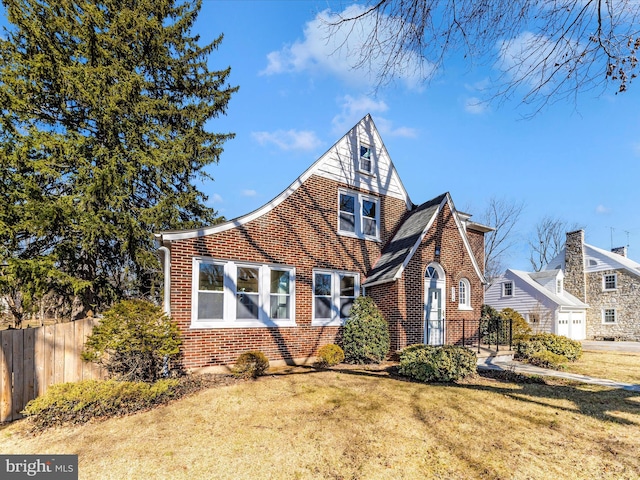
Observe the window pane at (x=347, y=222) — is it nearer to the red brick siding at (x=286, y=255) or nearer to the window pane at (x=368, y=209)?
the red brick siding at (x=286, y=255)

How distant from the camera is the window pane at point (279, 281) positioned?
1055 centimetres

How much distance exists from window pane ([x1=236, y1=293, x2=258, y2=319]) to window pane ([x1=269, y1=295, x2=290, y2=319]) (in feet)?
1.80

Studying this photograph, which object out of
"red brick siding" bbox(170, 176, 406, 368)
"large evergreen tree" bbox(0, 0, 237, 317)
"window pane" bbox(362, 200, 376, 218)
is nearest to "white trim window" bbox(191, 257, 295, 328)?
"red brick siding" bbox(170, 176, 406, 368)

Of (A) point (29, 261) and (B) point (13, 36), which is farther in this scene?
(B) point (13, 36)

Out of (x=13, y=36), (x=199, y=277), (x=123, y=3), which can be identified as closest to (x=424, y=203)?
(x=199, y=277)

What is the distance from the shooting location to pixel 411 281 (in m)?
11.5

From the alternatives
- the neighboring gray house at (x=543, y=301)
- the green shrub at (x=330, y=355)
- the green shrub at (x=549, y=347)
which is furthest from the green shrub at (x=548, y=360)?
the neighboring gray house at (x=543, y=301)

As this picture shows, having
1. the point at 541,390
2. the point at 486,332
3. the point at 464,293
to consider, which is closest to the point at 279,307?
the point at 541,390

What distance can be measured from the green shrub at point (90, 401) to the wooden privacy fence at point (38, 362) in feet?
2.48

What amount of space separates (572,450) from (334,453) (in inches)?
127

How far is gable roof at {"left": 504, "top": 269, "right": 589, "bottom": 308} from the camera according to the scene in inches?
992

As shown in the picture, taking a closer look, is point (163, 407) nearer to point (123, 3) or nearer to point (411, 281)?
point (411, 281)

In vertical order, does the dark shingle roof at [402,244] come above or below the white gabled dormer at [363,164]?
below

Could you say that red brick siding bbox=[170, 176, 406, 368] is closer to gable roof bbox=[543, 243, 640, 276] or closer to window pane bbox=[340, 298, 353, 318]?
window pane bbox=[340, 298, 353, 318]
